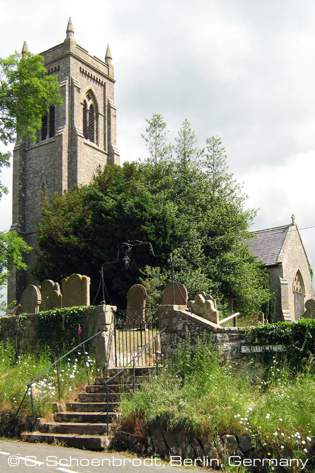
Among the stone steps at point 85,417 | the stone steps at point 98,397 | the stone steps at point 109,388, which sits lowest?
the stone steps at point 85,417

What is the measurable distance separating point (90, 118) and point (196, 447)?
137 feet

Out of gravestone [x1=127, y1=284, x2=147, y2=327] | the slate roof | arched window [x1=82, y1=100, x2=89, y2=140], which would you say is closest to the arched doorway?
the slate roof

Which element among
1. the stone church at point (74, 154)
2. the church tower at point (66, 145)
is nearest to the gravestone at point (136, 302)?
the stone church at point (74, 154)

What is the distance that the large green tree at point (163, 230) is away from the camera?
27219 mm

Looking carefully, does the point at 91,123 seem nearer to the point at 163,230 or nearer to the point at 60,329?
the point at 163,230

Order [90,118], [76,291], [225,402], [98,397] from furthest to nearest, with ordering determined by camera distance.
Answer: [90,118]
[76,291]
[98,397]
[225,402]

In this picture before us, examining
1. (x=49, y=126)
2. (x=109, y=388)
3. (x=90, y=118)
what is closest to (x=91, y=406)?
(x=109, y=388)

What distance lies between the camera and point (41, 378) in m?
12.6

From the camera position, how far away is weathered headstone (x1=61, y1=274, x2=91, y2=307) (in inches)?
645

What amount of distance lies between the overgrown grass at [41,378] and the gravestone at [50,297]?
118 inches

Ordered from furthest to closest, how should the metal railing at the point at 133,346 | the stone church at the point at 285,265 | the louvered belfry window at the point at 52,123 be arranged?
1. the louvered belfry window at the point at 52,123
2. the stone church at the point at 285,265
3. the metal railing at the point at 133,346

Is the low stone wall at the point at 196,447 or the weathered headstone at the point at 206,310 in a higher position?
the weathered headstone at the point at 206,310

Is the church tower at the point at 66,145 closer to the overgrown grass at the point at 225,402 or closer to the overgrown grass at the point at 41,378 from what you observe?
the overgrown grass at the point at 41,378

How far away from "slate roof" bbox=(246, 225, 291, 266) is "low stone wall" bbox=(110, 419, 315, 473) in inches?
1053
